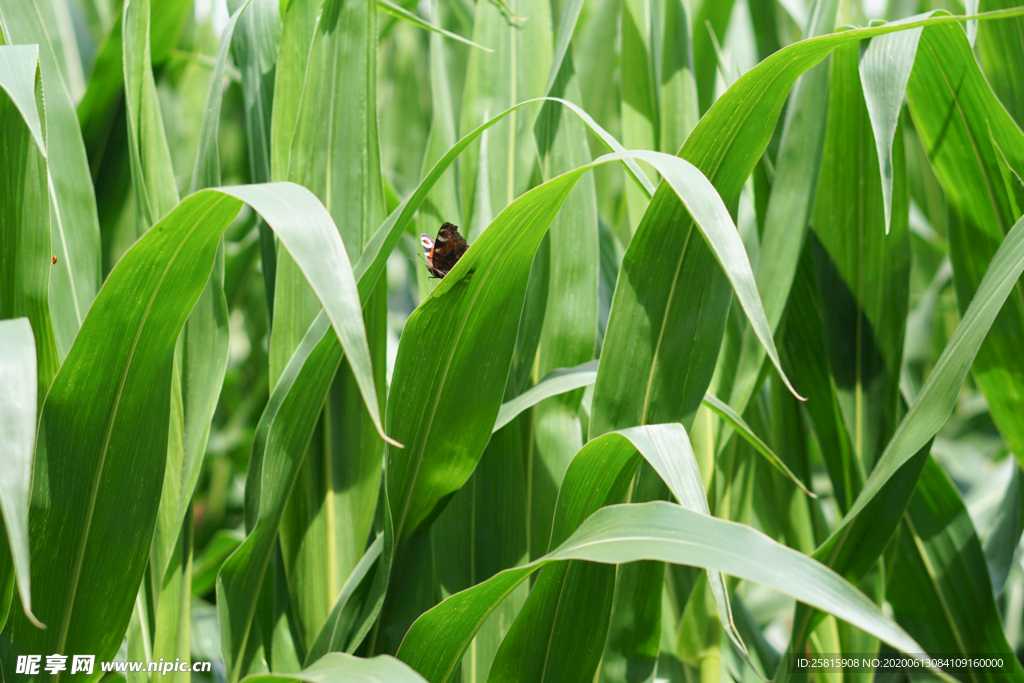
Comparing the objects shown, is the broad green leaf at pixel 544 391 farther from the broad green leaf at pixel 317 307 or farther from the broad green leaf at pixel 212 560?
the broad green leaf at pixel 212 560

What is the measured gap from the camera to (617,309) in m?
0.34

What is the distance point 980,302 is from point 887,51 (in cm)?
16

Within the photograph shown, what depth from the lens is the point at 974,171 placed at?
40cm

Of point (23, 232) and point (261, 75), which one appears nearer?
point (23, 232)

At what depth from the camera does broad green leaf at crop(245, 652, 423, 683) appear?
0.80 feet

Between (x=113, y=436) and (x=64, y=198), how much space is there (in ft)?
0.55

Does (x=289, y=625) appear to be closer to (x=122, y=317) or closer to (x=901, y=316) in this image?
(x=122, y=317)

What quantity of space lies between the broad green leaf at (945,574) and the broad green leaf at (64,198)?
57cm

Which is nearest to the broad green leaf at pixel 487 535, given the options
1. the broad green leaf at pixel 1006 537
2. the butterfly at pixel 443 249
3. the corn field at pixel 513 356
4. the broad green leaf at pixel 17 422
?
the corn field at pixel 513 356

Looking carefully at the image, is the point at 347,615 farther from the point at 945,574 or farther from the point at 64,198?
the point at 945,574

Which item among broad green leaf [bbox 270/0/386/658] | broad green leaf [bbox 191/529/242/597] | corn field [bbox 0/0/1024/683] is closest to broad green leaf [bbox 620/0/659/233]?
corn field [bbox 0/0/1024/683]

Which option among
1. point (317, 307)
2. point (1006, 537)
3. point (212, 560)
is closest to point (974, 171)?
point (1006, 537)

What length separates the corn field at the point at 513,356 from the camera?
28 cm

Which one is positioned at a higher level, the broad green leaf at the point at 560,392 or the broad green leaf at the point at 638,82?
the broad green leaf at the point at 638,82
